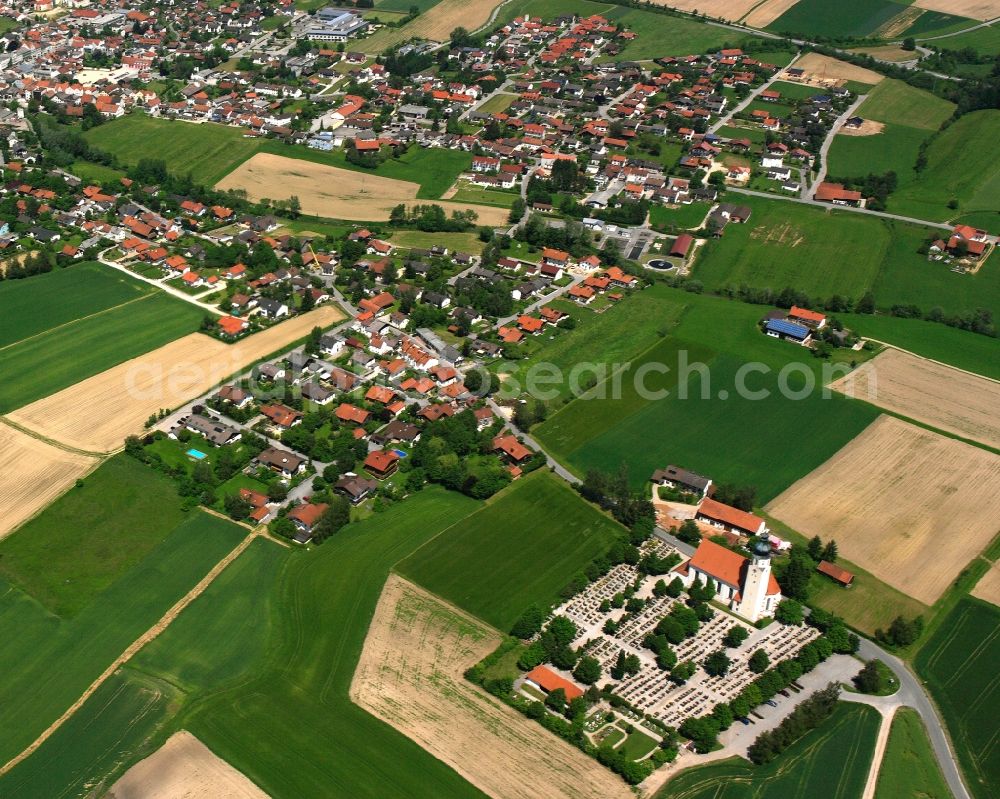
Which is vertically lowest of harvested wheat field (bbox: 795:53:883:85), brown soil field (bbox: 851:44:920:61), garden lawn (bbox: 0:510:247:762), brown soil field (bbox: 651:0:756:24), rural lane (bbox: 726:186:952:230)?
garden lawn (bbox: 0:510:247:762)

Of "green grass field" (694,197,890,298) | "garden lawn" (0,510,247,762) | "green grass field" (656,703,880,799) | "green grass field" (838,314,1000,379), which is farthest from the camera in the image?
"green grass field" (694,197,890,298)

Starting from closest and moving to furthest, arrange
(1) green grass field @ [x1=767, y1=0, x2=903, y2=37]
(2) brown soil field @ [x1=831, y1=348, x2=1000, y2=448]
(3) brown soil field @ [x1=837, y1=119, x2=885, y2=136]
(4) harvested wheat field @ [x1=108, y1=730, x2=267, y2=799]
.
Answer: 1. (4) harvested wheat field @ [x1=108, y1=730, x2=267, y2=799]
2. (2) brown soil field @ [x1=831, y1=348, x2=1000, y2=448]
3. (3) brown soil field @ [x1=837, y1=119, x2=885, y2=136]
4. (1) green grass field @ [x1=767, y1=0, x2=903, y2=37]

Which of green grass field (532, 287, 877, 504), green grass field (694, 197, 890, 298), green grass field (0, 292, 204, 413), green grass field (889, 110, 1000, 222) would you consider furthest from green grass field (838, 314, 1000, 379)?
green grass field (0, 292, 204, 413)

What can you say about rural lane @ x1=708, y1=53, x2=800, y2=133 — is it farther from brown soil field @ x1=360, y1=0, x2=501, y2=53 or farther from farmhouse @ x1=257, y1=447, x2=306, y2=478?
farmhouse @ x1=257, y1=447, x2=306, y2=478

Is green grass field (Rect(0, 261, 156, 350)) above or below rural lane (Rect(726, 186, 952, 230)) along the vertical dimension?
below

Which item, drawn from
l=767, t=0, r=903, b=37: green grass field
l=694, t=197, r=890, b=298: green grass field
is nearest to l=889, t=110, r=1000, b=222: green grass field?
l=694, t=197, r=890, b=298: green grass field

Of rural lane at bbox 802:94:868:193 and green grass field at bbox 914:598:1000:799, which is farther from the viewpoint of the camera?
rural lane at bbox 802:94:868:193

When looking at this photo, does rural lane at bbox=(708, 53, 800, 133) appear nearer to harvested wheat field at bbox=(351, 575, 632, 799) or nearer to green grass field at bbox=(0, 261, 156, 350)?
green grass field at bbox=(0, 261, 156, 350)
